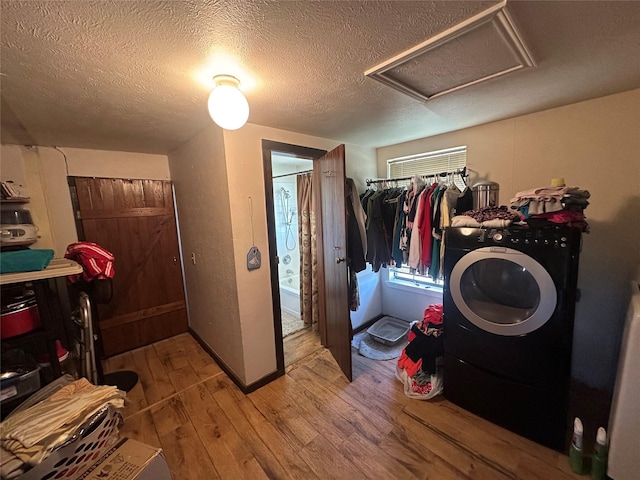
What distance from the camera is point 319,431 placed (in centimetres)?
165

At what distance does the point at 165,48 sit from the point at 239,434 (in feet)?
6.96

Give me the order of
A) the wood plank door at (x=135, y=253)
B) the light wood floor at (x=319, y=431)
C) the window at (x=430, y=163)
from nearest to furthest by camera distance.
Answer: the light wood floor at (x=319, y=431), the window at (x=430, y=163), the wood plank door at (x=135, y=253)

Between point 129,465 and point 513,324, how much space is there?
2.01 metres

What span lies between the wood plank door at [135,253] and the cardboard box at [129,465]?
1.92 metres

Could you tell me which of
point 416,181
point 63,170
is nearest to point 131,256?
point 63,170

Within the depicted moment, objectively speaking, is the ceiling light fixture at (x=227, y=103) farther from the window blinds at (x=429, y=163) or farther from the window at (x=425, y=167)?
Answer: the window blinds at (x=429, y=163)

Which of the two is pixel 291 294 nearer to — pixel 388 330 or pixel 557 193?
pixel 388 330

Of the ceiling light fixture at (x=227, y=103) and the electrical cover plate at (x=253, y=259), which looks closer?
the ceiling light fixture at (x=227, y=103)

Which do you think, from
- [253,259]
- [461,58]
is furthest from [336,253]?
[461,58]

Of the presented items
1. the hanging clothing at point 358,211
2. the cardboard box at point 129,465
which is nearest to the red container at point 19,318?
the cardboard box at point 129,465

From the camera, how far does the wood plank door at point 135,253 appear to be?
99.3 inches

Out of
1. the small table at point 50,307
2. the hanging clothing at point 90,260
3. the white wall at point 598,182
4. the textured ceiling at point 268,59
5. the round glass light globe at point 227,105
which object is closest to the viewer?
the textured ceiling at point 268,59

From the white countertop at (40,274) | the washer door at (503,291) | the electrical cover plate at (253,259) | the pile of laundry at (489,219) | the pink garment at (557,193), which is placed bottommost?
the washer door at (503,291)

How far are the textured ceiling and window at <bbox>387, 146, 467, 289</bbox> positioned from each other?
0.57 meters
